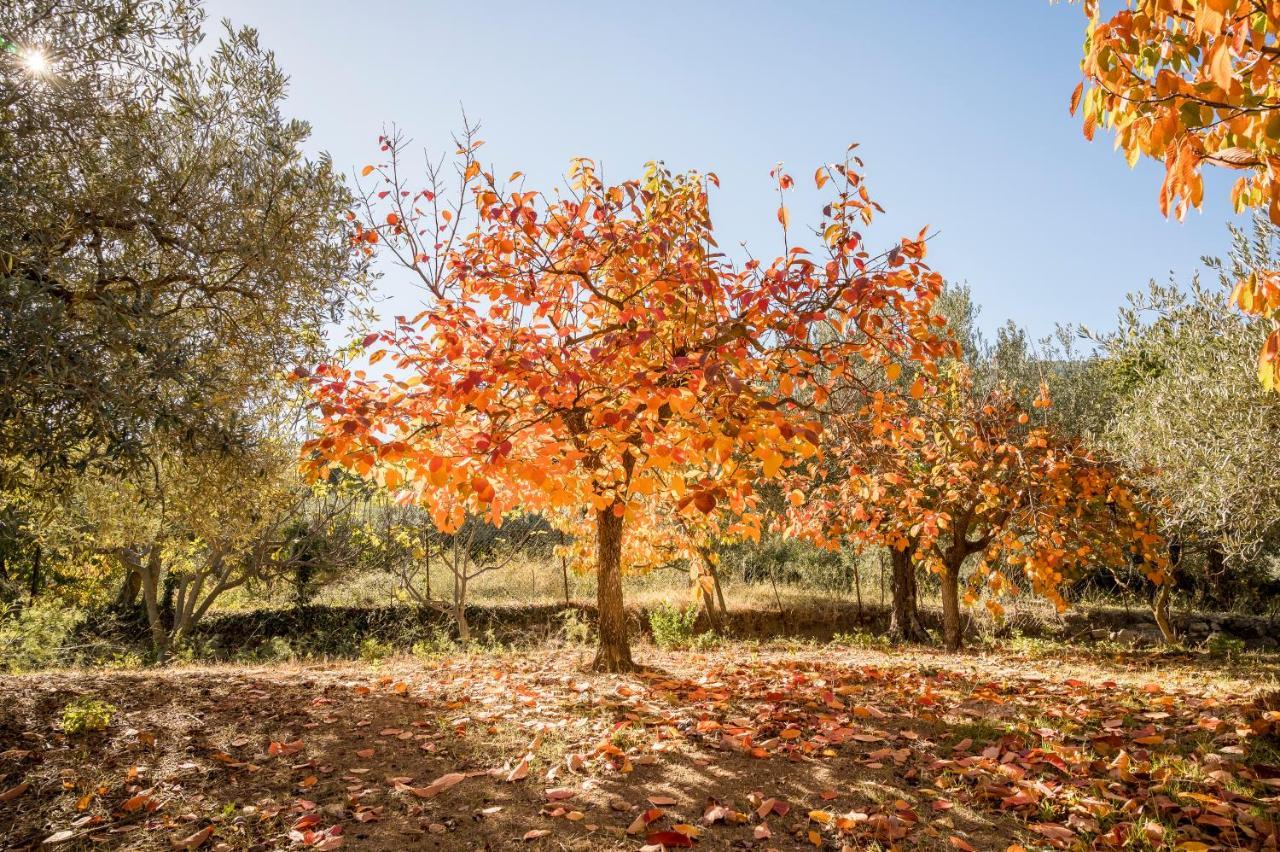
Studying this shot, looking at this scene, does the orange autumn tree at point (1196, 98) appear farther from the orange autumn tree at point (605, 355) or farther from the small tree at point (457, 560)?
the small tree at point (457, 560)

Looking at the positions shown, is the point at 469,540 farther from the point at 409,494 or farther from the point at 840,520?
the point at 409,494

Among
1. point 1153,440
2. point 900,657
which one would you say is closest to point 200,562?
point 900,657

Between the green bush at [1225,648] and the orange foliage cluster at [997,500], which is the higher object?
the orange foliage cluster at [997,500]

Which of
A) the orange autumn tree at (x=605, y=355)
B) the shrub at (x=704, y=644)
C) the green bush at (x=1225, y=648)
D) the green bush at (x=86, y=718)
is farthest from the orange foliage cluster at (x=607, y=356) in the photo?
the green bush at (x=1225, y=648)

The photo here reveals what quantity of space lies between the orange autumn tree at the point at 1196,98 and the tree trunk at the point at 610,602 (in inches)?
234

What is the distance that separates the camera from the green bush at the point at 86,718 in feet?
17.6

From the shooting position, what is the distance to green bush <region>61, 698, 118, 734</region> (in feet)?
17.6

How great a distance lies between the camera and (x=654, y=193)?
6840 mm

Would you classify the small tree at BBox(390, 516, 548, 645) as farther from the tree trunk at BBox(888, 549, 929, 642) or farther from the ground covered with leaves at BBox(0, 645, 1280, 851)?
the tree trunk at BBox(888, 549, 929, 642)

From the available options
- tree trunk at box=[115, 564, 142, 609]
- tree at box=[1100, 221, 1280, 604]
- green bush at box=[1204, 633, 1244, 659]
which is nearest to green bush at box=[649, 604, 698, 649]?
tree at box=[1100, 221, 1280, 604]

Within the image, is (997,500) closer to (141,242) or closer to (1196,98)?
(1196,98)

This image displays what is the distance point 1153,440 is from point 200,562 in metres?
20.3

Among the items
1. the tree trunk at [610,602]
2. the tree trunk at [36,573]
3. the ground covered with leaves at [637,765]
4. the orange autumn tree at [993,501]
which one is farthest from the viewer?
the tree trunk at [36,573]

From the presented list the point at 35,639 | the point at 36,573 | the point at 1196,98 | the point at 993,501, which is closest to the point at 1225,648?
the point at 993,501
